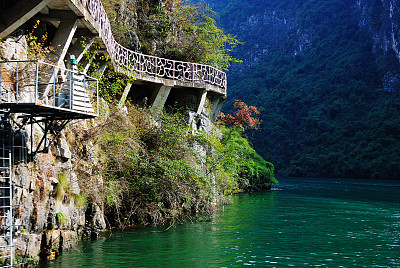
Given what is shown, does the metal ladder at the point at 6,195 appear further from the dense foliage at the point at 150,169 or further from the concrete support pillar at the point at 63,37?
the dense foliage at the point at 150,169

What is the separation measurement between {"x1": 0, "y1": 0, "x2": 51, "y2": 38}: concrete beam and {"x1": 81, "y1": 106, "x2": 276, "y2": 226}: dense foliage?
16.3 ft

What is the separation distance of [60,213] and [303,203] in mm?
18932

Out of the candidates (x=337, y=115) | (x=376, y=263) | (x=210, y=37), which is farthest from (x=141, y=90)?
(x=337, y=115)

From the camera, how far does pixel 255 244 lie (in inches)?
575

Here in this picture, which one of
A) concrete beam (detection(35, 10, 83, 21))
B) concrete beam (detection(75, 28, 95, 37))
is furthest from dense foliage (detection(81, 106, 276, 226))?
concrete beam (detection(35, 10, 83, 21))

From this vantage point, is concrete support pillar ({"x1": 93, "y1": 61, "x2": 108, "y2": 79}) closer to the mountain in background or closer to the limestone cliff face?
the limestone cliff face

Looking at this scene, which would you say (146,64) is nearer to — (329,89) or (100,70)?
(100,70)

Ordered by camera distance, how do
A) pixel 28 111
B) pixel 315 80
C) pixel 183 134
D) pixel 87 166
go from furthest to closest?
pixel 315 80 < pixel 183 134 < pixel 87 166 < pixel 28 111

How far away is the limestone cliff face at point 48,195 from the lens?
1089 cm

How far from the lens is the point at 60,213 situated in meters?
12.4

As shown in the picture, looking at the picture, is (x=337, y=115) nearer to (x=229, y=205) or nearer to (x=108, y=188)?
(x=229, y=205)

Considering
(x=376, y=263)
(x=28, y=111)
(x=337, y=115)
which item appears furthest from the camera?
(x=337, y=115)

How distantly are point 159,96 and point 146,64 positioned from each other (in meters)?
1.82

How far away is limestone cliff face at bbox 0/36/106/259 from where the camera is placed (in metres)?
10.9
